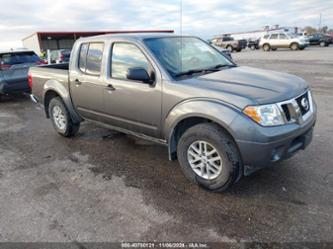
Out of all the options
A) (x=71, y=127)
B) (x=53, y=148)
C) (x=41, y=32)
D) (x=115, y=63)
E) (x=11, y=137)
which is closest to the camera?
(x=115, y=63)

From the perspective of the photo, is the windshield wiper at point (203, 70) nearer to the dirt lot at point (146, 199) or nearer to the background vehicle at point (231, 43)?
the dirt lot at point (146, 199)

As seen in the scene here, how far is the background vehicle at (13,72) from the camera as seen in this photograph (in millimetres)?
8641

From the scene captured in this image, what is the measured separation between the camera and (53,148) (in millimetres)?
5039

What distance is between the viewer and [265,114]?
2871 mm

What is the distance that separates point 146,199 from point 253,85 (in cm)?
175

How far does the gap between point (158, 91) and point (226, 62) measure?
4.43ft

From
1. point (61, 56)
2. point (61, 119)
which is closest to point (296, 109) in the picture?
point (61, 119)

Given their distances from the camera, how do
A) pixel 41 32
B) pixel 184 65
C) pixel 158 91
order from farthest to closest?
pixel 41 32 < pixel 184 65 < pixel 158 91

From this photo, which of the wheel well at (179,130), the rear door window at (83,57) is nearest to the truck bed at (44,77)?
the rear door window at (83,57)

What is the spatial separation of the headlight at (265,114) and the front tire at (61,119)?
3.54m

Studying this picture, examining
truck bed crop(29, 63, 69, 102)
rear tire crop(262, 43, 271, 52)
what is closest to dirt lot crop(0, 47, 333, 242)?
truck bed crop(29, 63, 69, 102)

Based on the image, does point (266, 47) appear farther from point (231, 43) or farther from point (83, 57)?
point (83, 57)

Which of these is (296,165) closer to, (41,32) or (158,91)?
(158,91)

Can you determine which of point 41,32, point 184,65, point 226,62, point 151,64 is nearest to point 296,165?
point 226,62
